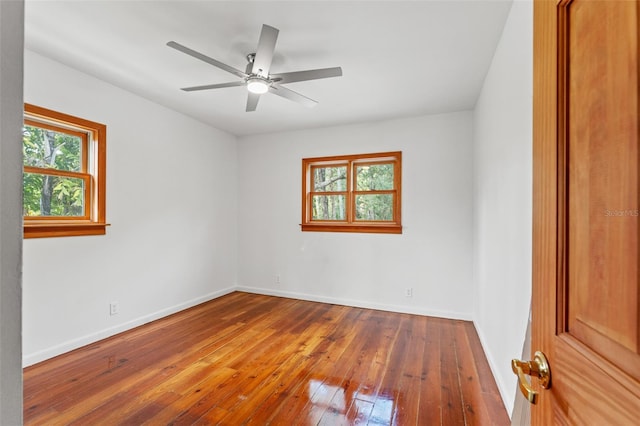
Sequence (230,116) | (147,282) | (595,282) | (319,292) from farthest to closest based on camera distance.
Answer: (319,292)
(230,116)
(147,282)
(595,282)

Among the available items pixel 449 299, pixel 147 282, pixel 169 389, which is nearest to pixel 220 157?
pixel 147 282

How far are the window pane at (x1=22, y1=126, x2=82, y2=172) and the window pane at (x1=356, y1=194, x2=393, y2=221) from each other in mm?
3242

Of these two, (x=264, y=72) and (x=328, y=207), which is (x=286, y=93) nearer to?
(x=264, y=72)

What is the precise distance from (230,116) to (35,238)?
2.41m

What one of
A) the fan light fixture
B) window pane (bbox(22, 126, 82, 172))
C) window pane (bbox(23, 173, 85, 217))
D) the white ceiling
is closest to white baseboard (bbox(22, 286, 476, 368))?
window pane (bbox(23, 173, 85, 217))

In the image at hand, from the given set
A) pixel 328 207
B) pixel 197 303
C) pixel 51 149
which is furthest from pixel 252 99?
pixel 197 303

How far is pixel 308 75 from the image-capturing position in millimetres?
2117

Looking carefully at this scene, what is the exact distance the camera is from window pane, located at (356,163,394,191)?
4.06 metres

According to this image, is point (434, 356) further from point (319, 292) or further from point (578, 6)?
point (578, 6)

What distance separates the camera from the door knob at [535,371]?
2.14 feet

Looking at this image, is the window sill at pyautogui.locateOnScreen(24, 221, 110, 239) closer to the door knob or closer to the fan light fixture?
the fan light fixture

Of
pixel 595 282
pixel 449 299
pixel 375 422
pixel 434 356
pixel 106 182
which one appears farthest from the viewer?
pixel 449 299

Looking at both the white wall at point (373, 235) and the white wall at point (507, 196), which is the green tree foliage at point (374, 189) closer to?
the white wall at point (373, 235)

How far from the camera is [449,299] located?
Result: 365 centimetres
